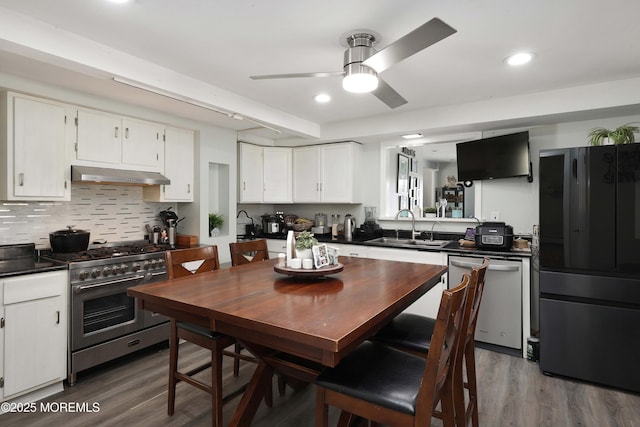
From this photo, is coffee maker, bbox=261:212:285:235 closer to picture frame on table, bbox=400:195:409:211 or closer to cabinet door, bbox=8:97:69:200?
picture frame on table, bbox=400:195:409:211

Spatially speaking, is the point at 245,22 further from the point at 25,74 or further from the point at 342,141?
the point at 342,141

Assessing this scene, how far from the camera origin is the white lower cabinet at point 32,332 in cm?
229

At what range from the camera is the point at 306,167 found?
4.77 meters

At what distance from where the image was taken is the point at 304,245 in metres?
2.14

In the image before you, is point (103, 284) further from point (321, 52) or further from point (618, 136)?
point (618, 136)

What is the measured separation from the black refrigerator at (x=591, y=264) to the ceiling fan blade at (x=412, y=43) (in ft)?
5.54

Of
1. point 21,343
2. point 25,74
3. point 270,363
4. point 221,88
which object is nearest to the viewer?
point 270,363

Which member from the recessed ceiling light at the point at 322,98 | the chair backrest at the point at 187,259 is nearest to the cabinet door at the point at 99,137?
the chair backrest at the point at 187,259

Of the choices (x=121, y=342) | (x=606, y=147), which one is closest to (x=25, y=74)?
(x=121, y=342)

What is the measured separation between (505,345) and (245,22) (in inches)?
133

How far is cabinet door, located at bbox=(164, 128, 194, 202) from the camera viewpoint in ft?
12.0

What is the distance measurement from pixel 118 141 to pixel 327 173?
2.40 m

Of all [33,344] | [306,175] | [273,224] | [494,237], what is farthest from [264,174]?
[33,344]

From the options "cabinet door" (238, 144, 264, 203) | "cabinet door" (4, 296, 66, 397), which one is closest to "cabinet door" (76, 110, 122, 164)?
"cabinet door" (4, 296, 66, 397)
